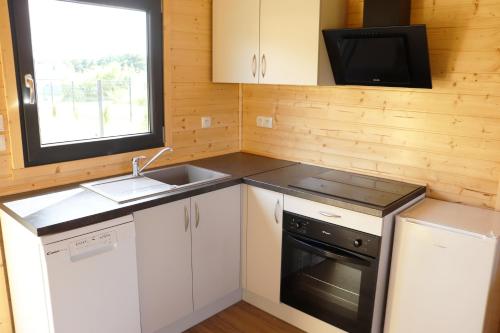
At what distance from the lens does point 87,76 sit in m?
2.38

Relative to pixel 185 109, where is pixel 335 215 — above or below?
below

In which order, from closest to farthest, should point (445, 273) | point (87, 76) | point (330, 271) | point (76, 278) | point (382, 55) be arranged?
1. point (76, 278)
2. point (445, 273)
3. point (382, 55)
4. point (330, 271)
5. point (87, 76)

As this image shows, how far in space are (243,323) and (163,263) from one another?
714 millimetres

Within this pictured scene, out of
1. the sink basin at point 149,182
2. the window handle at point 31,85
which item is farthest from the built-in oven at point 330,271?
the window handle at point 31,85

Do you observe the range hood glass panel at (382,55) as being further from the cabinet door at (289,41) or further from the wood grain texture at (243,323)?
the wood grain texture at (243,323)

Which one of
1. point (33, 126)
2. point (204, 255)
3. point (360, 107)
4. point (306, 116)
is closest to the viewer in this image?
point (33, 126)

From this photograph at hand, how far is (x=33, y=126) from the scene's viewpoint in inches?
85.3

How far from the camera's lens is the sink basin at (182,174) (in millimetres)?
2645

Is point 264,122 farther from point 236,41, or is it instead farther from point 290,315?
point 290,315

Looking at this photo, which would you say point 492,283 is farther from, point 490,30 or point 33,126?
point 33,126

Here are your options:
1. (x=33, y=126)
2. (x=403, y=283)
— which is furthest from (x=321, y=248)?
(x=33, y=126)

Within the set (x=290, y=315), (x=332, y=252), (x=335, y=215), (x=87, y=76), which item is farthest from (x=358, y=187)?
(x=87, y=76)

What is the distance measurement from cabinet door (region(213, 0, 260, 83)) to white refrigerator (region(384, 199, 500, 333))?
140 centimetres

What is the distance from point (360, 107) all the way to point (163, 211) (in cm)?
138
